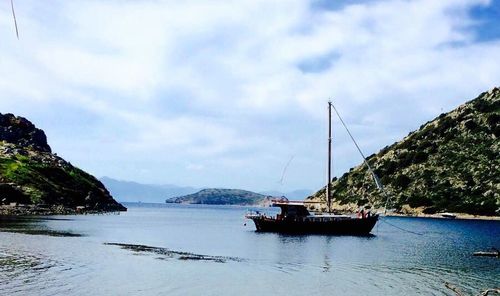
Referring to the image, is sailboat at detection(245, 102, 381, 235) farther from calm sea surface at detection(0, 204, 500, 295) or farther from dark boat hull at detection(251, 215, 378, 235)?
calm sea surface at detection(0, 204, 500, 295)

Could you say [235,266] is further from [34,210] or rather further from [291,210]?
[34,210]

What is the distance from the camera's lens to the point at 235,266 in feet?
197

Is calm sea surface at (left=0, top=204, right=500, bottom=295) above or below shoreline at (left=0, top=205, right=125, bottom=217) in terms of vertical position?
below

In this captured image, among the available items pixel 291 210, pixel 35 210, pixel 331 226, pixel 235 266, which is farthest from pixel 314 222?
pixel 35 210

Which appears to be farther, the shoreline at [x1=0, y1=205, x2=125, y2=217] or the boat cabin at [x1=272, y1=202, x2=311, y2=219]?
the shoreline at [x1=0, y1=205, x2=125, y2=217]

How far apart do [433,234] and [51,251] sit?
260 ft

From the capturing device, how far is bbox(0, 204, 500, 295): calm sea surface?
44969mm

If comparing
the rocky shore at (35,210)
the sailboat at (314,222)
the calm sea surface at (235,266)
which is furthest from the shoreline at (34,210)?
the sailboat at (314,222)

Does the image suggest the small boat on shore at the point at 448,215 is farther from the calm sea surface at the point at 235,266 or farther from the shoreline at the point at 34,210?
the shoreline at the point at 34,210

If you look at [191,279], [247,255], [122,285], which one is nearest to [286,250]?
[247,255]

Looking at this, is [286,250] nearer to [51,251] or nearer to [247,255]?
[247,255]

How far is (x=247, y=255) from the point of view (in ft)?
234

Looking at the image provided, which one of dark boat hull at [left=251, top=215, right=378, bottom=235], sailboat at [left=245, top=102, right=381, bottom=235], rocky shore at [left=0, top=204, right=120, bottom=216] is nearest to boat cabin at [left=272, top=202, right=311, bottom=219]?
sailboat at [left=245, top=102, right=381, bottom=235]

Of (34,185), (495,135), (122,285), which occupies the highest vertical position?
(495,135)
